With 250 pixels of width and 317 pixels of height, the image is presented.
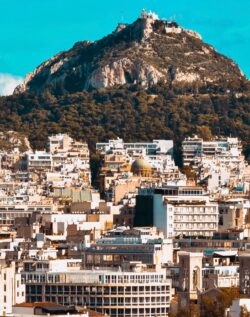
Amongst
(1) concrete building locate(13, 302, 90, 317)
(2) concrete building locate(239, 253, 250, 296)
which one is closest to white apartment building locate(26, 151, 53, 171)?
(2) concrete building locate(239, 253, 250, 296)

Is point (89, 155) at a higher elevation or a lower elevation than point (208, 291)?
higher

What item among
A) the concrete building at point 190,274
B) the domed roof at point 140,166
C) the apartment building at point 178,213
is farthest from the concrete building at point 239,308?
the domed roof at point 140,166

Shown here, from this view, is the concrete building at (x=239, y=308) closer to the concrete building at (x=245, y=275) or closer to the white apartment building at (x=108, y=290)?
the white apartment building at (x=108, y=290)

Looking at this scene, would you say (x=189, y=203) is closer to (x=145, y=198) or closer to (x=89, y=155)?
(x=145, y=198)

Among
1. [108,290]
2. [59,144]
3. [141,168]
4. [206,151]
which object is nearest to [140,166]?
[141,168]

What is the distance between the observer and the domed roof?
599 feet

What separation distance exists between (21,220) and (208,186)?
27.1 metres

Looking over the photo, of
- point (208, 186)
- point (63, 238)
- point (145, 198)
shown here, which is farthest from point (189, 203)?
point (208, 186)

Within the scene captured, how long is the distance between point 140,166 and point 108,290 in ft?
243

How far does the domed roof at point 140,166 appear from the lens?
7191 inches

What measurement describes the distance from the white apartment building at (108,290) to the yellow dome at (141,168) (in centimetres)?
6851

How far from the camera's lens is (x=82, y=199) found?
16538 cm

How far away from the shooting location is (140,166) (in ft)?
602

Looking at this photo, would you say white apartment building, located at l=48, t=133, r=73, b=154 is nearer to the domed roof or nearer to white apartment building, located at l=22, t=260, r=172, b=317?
the domed roof
